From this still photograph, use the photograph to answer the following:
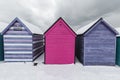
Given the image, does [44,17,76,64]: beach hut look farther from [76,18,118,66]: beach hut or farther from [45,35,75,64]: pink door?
[76,18,118,66]: beach hut

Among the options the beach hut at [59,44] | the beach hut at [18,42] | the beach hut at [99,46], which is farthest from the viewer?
the beach hut at [18,42]

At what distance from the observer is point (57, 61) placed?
959 cm

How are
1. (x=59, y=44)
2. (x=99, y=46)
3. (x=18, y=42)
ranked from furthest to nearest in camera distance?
(x=18, y=42), (x=59, y=44), (x=99, y=46)

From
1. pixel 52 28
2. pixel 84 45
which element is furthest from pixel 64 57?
pixel 52 28

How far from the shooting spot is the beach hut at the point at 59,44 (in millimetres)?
9492

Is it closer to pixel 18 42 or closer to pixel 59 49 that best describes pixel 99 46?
pixel 59 49

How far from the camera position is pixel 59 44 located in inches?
378

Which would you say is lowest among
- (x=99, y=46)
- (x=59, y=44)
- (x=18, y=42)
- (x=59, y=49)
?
(x=59, y=49)

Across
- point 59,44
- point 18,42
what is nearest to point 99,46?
point 59,44

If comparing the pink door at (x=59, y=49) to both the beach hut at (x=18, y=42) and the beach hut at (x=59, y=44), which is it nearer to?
the beach hut at (x=59, y=44)

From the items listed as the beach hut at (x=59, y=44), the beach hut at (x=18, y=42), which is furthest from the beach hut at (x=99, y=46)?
the beach hut at (x=18, y=42)

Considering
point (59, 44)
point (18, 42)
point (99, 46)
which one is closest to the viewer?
point (99, 46)

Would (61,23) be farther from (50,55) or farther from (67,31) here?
(50,55)

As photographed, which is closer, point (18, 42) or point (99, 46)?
point (99, 46)
